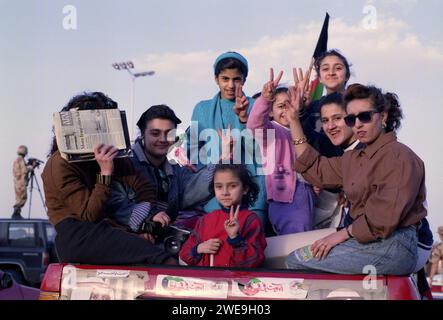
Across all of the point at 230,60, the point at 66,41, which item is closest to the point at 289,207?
the point at 230,60

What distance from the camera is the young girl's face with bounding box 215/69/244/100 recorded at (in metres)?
4.65

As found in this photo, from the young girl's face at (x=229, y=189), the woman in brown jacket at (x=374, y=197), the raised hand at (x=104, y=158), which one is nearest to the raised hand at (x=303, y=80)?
the woman in brown jacket at (x=374, y=197)

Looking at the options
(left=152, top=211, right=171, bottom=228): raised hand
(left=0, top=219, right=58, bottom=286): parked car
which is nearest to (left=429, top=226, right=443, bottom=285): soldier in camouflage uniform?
(left=152, top=211, right=171, bottom=228): raised hand

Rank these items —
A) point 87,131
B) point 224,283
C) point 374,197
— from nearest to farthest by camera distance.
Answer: point 374,197
point 224,283
point 87,131

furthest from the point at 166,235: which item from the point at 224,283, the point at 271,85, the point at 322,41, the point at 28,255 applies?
the point at 28,255

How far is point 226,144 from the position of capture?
4699 millimetres

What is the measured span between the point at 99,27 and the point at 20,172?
A: 3.16 ft

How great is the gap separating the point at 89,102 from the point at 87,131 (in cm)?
17

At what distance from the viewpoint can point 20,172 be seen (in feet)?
14.9

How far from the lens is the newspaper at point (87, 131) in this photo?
4594mm

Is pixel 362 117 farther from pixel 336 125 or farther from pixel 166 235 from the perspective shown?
pixel 166 235
